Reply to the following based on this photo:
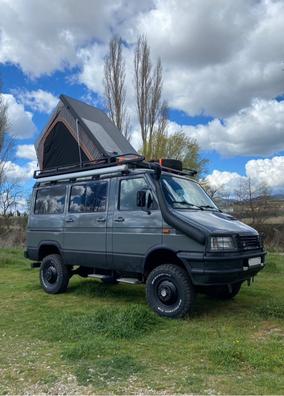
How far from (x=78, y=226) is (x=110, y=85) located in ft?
73.9

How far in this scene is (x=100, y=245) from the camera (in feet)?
24.7

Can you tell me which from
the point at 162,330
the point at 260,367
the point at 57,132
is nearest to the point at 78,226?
the point at 162,330

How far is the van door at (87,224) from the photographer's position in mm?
7551

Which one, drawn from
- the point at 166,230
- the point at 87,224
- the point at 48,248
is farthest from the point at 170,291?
the point at 48,248

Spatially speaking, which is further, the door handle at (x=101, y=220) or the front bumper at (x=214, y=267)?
the door handle at (x=101, y=220)

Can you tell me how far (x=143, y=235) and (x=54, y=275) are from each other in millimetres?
2749

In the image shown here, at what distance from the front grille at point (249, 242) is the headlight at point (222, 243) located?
0.24 meters

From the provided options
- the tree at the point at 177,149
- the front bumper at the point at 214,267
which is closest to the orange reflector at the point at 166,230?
the front bumper at the point at 214,267

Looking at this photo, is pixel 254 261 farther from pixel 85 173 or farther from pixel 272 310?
pixel 85 173

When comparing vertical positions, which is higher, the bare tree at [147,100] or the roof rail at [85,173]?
the bare tree at [147,100]

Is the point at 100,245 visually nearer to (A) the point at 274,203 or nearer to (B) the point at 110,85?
(A) the point at 274,203

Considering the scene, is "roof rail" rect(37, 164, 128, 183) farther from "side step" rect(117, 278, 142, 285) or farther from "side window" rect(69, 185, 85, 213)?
"side step" rect(117, 278, 142, 285)

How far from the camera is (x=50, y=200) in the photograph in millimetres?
8781

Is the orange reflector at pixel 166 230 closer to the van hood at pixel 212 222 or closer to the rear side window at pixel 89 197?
the van hood at pixel 212 222
